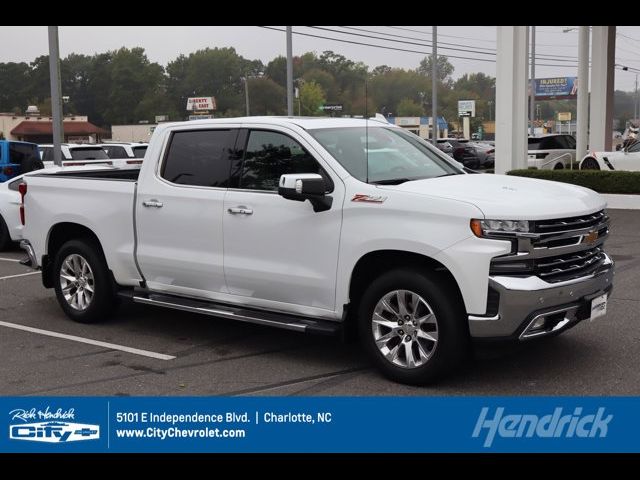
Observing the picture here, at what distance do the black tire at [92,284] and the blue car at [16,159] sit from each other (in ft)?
36.2

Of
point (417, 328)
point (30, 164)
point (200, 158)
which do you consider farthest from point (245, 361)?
point (30, 164)

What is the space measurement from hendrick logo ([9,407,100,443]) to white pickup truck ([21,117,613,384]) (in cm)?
186

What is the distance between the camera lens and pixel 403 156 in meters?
6.84

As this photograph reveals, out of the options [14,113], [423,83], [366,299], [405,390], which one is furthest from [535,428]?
[14,113]

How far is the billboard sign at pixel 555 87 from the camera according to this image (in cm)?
8800

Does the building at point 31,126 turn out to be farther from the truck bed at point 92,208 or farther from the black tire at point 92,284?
the black tire at point 92,284

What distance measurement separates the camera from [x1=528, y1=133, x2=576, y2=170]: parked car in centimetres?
2836

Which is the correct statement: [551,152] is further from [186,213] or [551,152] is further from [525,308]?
[525,308]

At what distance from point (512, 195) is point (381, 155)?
4.20ft

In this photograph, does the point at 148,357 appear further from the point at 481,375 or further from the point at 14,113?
the point at 14,113

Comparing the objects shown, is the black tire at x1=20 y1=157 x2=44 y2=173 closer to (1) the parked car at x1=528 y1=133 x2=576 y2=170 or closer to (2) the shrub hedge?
(2) the shrub hedge

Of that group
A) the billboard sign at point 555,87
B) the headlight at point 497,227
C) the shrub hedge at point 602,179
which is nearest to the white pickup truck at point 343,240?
the headlight at point 497,227
